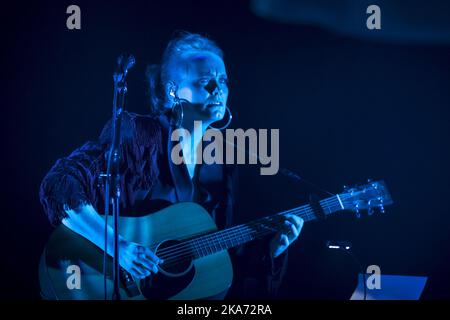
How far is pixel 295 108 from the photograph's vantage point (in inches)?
119

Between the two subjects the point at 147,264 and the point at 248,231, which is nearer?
the point at 147,264

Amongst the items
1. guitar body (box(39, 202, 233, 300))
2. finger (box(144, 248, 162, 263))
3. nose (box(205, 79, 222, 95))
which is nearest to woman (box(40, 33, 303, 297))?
nose (box(205, 79, 222, 95))

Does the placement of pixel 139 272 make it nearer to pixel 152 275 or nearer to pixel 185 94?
pixel 152 275

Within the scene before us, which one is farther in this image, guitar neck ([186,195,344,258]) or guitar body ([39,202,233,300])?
guitar neck ([186,195,344,258])

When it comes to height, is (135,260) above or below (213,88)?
below

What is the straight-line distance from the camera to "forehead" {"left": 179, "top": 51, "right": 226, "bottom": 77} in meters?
2.89

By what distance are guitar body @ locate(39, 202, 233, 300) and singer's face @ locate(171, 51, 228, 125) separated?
0.53 m

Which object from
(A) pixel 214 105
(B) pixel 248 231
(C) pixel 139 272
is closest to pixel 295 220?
(B) pixel 248 231

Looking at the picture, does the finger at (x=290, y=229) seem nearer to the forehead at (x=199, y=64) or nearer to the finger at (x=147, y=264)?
the finger at (x=147, y=264)

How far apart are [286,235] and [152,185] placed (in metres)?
0.78

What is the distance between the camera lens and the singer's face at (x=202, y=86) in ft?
9.42

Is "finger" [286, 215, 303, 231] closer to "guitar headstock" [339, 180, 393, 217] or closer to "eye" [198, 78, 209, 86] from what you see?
"guitar headstock" [339, 180, 393, 217]

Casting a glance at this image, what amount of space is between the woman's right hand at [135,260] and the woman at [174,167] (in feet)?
0.61

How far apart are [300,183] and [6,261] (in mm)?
1687
